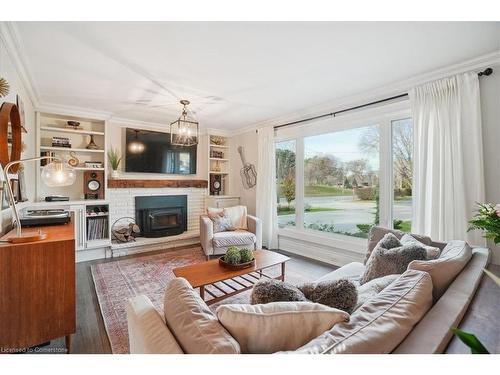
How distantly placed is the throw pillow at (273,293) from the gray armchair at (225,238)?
2482mm

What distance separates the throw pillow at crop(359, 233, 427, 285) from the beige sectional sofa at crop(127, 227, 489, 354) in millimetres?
383

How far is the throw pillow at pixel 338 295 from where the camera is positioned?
1141mm

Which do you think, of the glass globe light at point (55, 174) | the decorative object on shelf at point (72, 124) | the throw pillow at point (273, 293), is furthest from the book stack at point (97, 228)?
the throw pillow at point (273, 293)

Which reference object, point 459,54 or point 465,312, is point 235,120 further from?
point 465,312

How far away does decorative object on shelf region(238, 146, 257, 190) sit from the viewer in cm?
474

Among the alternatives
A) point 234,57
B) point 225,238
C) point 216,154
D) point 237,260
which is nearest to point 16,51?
point 234,57

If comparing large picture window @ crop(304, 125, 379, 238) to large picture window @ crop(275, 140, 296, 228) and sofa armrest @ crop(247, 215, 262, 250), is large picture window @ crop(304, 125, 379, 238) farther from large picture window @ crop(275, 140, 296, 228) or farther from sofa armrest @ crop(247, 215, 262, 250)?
sofa armrest @ crop(247, 215, 262, 250)

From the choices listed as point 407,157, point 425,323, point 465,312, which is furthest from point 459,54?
point 425,323

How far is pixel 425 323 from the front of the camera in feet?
2.86

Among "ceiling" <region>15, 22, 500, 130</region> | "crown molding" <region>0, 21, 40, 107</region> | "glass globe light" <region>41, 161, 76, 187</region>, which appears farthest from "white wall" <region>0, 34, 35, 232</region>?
"glass globe light" <region>41, 161, 76, 187</region>

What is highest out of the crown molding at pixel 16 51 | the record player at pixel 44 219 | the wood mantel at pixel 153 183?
the crown molding at pixel 16 51

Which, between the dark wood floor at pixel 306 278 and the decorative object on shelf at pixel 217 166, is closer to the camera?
the dark wood floor at pixel 306 278

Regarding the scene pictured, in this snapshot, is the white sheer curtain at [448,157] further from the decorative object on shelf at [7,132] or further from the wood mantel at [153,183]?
the wood mantel at [153,183]

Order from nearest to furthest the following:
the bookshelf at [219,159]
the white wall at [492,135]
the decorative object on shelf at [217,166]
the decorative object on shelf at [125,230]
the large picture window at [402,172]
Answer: the white wall at [492,135] → the large picture window at [402,172] → the decorative object on shelf at [125,230] → the bookshelf at [219,159] → the decorative object on shelf at [217,166]
